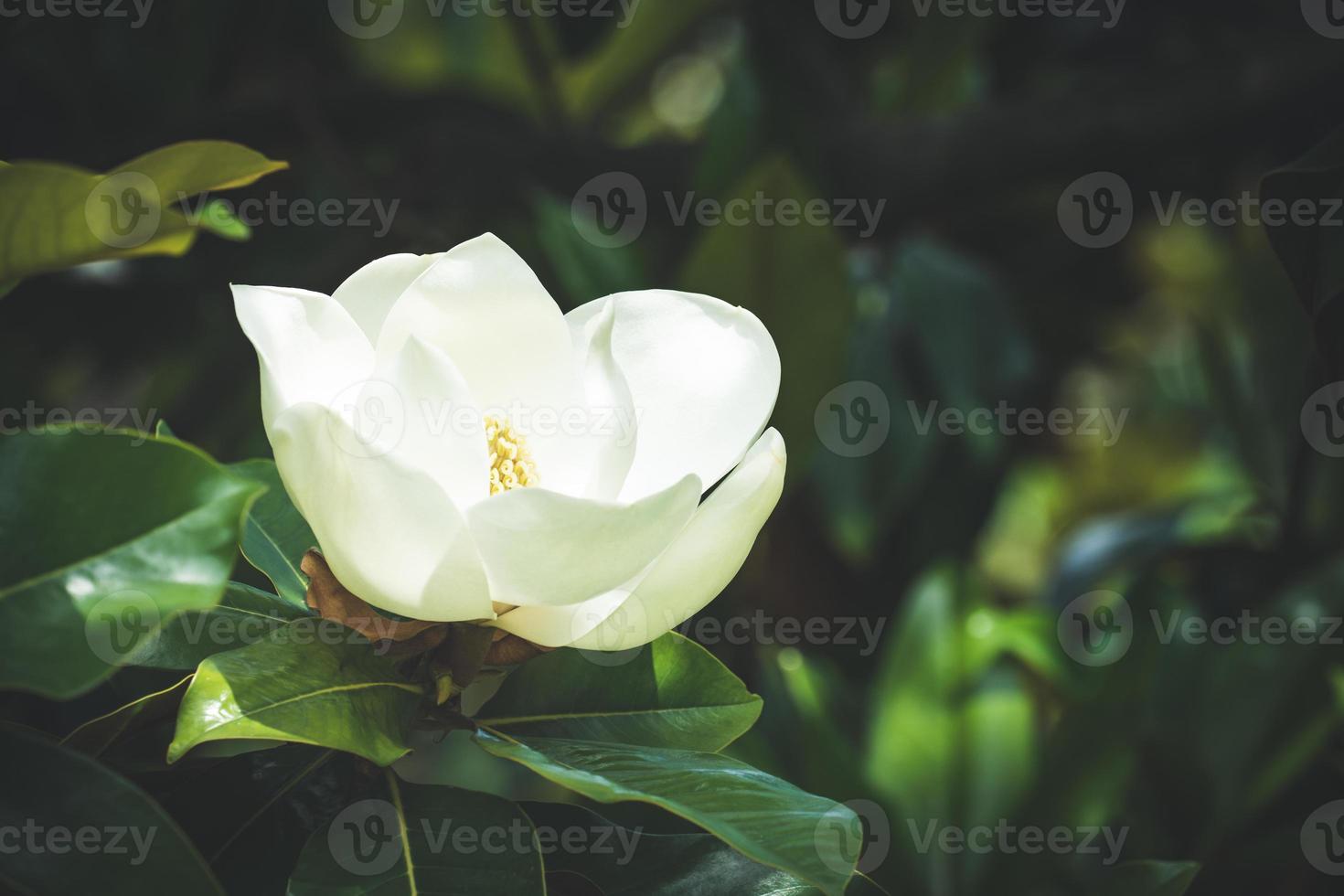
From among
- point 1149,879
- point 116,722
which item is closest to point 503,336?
point 116,722

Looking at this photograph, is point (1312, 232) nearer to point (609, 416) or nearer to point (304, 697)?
point (609, 416)

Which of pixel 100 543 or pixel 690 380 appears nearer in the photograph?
pixel 100 543

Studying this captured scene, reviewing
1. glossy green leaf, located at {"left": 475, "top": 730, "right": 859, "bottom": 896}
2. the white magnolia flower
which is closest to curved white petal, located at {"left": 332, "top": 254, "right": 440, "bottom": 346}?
the white magnolia flower

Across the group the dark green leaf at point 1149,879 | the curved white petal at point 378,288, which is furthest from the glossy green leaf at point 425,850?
the dark green leaf at point 1149,879

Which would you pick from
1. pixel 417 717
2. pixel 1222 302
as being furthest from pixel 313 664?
pixel 1222 302

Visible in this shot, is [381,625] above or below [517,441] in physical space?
below

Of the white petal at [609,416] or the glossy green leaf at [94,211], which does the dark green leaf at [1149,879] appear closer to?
the white petal at [609,416]
